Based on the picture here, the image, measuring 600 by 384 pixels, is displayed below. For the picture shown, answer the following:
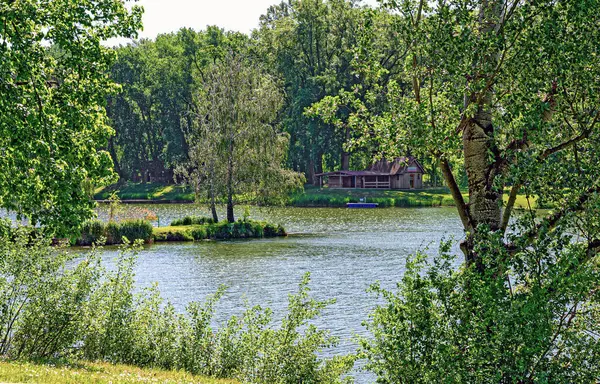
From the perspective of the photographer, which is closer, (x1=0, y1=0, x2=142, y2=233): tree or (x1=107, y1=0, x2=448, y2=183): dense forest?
(x1=0, y1=0, x2=142, y2=233): tree

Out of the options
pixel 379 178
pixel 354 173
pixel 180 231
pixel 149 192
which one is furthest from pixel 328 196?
pixel 180 231

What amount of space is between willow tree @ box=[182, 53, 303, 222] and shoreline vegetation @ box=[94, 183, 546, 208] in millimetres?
20947

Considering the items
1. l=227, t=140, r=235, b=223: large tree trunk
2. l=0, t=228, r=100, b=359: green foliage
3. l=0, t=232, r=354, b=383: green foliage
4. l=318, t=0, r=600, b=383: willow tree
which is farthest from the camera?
l=227, t=140, r=235, b=223: large tree trunk

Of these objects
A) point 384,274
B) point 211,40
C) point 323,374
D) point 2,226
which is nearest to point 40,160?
Answer: point 2,226

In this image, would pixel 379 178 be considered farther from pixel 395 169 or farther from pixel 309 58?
pixel 309 58

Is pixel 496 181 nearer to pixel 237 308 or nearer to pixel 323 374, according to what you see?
pixel 323 374

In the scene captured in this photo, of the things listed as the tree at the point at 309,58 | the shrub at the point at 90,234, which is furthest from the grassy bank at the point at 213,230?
the tree at the point at 309,58

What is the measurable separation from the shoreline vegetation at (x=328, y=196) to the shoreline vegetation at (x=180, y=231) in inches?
876

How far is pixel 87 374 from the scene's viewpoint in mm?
12516

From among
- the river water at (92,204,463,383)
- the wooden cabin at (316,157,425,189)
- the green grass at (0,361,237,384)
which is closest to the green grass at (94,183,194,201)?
the wooden cabin at (316,157,425,189)

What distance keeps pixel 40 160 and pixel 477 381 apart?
912 cm

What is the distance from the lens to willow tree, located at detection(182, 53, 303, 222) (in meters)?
49.0

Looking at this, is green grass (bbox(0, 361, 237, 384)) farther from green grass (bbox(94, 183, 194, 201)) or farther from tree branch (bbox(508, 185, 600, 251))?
green grass (bbox(94, 183, 194, 201))

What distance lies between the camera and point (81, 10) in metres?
16.6
